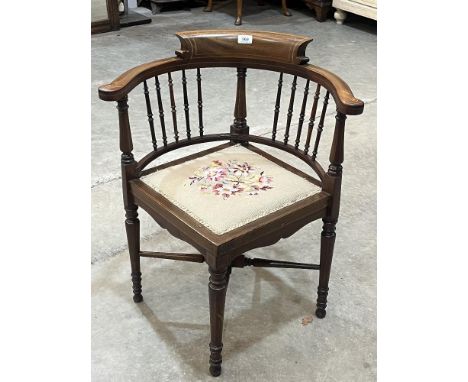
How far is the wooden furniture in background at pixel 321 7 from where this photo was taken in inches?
202

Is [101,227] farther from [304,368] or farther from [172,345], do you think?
[304,368]

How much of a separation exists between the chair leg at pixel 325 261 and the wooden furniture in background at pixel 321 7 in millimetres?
3891

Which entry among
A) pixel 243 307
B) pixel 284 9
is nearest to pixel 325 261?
pixel 243 307

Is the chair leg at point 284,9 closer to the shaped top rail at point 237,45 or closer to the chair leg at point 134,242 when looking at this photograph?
the shaped top rail at point 237,45

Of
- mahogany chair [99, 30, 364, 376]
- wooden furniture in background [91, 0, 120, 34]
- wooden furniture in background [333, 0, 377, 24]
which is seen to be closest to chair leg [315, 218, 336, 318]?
mahogany chair [99, 30, 364, 376]

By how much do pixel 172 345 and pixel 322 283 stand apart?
512 mm

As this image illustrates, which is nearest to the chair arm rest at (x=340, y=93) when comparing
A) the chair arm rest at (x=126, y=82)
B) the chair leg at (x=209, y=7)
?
the chair arm rest at (x=126, y=82)

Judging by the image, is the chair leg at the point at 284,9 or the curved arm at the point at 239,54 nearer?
the curved arm at the point at 239,54

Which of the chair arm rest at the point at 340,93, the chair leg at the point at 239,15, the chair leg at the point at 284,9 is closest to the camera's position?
the chair arm rest at the point at 340,93

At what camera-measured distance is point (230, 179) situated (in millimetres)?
1641

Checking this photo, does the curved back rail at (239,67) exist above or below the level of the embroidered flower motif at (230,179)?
above

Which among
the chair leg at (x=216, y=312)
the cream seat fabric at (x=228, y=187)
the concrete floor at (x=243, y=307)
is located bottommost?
the concrete floor at (x=243, y=307)

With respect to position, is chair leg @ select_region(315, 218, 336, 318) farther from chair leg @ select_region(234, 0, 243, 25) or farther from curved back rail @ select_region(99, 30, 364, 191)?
chair leg @ select_region(234, 0, 243, 25)
